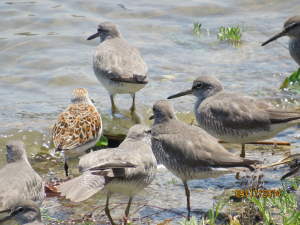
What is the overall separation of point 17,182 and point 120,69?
141 inches

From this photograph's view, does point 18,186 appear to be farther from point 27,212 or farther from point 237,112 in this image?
point 237,112

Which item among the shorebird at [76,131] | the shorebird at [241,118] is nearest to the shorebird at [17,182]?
the shorebird at [76,131]

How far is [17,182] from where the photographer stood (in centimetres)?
476

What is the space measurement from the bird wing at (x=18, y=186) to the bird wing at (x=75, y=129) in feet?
3.29

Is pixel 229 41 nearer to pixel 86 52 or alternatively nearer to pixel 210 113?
pixel 86 52

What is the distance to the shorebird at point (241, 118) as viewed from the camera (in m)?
6.09

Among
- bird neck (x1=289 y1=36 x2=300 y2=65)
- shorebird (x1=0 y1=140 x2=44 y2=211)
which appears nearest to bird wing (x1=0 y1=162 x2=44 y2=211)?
shorebird (x1=0 y1=140 x2=44 y2=211)

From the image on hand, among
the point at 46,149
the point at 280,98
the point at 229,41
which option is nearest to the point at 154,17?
the point at 229,41

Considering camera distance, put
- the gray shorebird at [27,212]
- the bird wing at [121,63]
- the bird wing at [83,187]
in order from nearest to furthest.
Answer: the gray shorebird at [27,212] < the bird wing at [83,187] < the bird wing at [121,63]

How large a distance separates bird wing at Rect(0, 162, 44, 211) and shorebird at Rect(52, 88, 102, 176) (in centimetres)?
99

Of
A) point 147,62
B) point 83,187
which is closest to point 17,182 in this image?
point 83,187

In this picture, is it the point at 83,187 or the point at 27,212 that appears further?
the point at 83,187

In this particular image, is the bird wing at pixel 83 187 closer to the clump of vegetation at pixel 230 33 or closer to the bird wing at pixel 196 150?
the bird wing at pixel 196 150

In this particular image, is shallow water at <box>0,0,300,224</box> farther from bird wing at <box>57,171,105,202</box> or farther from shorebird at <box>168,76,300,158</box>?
bird wing at <box>57,171,105,202</box>
